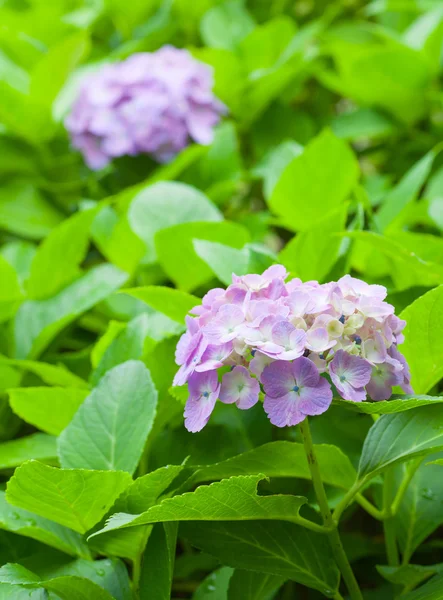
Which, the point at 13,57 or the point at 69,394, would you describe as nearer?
the point at 69,394

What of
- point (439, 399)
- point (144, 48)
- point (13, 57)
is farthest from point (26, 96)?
point (439, 399)

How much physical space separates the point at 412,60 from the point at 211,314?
0.99m

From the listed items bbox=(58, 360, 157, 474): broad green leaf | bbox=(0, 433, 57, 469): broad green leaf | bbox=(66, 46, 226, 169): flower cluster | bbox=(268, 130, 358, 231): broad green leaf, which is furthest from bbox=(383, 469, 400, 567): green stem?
bbox=(66, 46, 226, 169): flower cluster

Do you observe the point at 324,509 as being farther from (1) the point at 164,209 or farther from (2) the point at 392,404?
(1) the point at 164,209

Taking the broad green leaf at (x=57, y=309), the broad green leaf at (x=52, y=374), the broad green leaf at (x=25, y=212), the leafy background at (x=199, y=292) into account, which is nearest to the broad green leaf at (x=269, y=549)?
the leafy background at (x=199, y=292)

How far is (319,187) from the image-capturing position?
116 centimetres

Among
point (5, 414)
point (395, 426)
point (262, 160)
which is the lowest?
point (262, 160)

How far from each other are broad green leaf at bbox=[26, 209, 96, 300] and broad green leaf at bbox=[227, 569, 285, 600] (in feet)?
1.65

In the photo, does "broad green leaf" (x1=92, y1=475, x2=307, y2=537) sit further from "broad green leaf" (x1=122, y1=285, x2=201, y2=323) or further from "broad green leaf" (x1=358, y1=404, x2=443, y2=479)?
"broad green leaf" (x1=122, y1=285, x2=201, y2=323)

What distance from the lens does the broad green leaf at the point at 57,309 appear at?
1.00 m

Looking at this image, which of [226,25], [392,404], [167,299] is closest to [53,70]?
[226,25]

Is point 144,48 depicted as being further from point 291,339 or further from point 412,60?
point 291,339

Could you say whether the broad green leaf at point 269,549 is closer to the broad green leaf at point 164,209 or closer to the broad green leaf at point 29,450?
the broad green leaf at point 29,450

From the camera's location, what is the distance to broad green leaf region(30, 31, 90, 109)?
4.89ft
